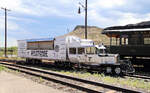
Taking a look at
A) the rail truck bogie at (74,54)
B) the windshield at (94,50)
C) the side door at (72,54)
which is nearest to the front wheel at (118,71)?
the rail truck bogie at (74,54)

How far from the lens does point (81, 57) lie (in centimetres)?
1473

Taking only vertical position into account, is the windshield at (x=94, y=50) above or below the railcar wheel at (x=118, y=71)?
above

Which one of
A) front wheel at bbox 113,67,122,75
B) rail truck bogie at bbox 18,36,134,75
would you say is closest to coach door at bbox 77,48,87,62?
rail truck bogie at bbox 18,36,134,75

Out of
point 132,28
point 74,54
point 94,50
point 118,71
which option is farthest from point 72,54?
point 132,28

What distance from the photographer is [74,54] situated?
50.9ft

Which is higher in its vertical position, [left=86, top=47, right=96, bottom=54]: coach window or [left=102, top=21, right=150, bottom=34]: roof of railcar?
[left=102, top=21, right=150, bottom=34]: roof of railcar

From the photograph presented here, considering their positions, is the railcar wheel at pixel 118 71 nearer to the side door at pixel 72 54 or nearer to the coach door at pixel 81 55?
the coach door at pixel 81 55

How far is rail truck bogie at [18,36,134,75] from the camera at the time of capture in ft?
42.5

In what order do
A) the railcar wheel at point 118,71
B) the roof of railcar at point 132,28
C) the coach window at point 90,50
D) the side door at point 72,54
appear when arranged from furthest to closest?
1. the side door at point 72,54
2. the roof of railcar at point 132,28
3. the coach window at point 90,50
4. the railcar wheel at point 118,71

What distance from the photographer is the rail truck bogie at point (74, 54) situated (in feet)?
42.5

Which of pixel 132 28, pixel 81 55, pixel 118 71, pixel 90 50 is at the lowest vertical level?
pixel 118 71

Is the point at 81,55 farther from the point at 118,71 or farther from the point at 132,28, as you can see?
the point at 132,28

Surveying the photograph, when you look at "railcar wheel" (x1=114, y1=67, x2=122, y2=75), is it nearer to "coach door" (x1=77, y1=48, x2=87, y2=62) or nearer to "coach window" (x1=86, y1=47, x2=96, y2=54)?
"coach window" (x1=86, y1=47, x2=96, y2=54)

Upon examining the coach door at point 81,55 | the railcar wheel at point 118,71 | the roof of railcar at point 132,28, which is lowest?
the railcar wheel at point 118,71
